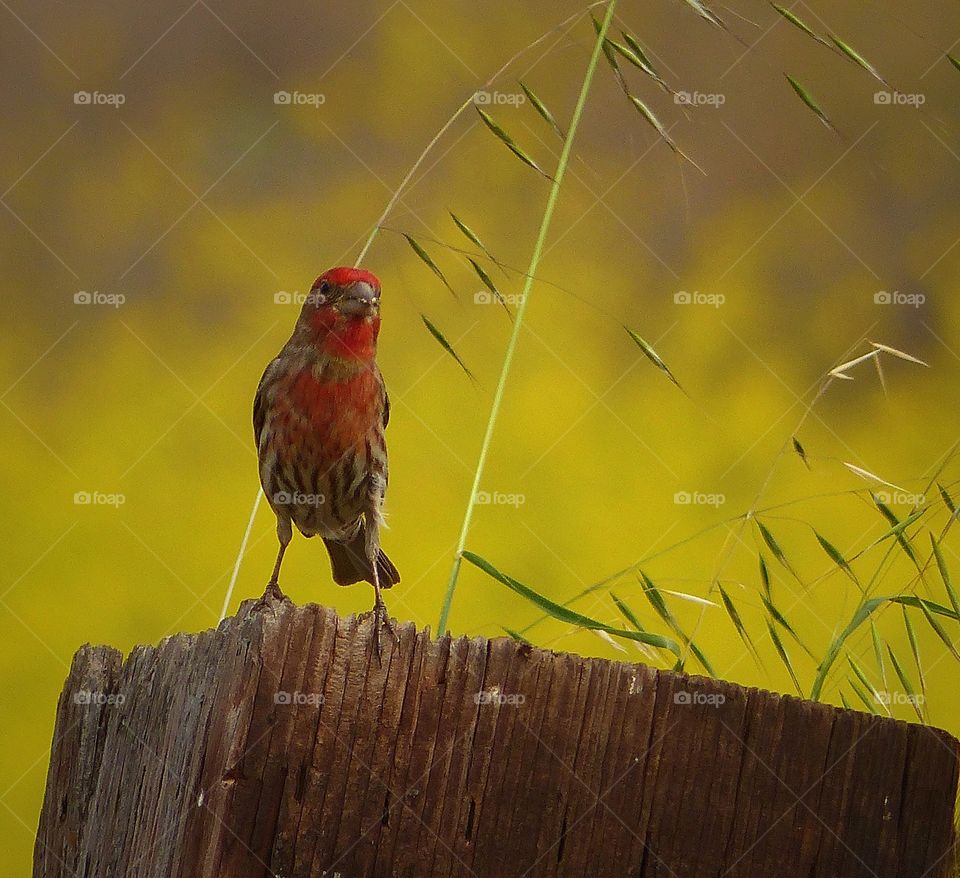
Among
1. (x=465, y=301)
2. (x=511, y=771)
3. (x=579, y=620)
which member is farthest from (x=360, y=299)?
(x=465, y=301)

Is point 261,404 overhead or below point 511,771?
overhead

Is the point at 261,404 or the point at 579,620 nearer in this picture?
the point at 579,620

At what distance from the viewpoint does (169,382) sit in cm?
478

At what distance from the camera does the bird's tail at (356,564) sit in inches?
152

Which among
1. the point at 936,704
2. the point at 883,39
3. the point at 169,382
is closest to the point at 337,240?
the point at 169,382

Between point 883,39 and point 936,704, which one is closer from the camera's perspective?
point 936,704

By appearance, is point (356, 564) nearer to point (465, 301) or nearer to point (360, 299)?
point (360, 299)

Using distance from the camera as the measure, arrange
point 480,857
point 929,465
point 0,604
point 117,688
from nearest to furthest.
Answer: point 480,857
point 117,688
point 0,604
point 929,465

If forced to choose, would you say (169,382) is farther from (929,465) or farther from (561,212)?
(929,465)

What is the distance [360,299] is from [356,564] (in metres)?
1.17

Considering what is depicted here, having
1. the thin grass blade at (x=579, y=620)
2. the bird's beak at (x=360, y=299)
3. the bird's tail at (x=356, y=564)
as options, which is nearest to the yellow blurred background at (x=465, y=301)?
the bird's tail at (x=356, y=564)

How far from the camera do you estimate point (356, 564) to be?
12.9ft

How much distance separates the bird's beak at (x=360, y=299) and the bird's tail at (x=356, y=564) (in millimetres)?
887

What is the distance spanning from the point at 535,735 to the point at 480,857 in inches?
6.6
